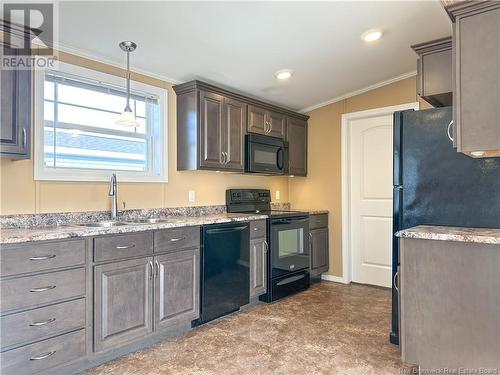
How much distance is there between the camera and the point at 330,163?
4500 mm

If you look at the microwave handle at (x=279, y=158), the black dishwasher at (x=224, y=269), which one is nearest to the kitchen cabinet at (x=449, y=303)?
the black dishwasher at (x=224, y=269)

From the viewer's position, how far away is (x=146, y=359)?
93.2 inches

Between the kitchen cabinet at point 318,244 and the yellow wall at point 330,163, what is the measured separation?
9 centimetres

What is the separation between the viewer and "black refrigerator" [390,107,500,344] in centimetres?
218

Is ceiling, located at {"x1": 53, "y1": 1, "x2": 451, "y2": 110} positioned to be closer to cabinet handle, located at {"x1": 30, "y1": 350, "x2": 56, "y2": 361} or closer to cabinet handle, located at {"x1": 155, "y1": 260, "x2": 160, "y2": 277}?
cabinet handle, located at {"x1": 155, "y1": 260, "x2": 160, "y2": 277}

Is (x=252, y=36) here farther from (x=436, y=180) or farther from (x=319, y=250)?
(x=319, y=250)

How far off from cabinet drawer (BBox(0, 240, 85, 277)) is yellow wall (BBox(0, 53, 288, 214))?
0.60m

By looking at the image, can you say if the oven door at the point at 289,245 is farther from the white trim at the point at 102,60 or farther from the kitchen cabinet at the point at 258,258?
the white trim at the point at 102,60

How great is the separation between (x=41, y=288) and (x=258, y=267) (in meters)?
1.97

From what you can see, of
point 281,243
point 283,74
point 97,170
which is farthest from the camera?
point 281,243

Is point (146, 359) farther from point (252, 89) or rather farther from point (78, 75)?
point (252, 89)

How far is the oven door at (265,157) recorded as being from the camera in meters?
3.77

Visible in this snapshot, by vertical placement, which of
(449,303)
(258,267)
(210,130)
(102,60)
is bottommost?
(258,267)

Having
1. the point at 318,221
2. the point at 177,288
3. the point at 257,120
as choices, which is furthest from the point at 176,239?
the point at 318,221
